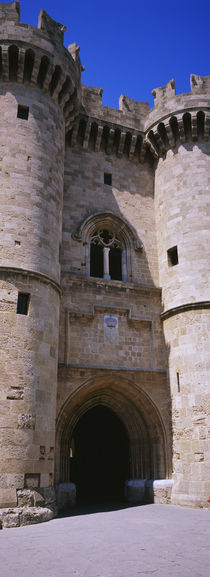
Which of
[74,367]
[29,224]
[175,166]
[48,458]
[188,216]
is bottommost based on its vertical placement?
[48,458]

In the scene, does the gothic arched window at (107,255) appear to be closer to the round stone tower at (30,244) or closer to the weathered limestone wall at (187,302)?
the weathered limestone wall at (187,302)

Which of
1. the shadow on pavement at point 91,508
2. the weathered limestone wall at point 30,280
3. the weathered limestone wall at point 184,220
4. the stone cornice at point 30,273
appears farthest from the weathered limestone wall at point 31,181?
the shadow on pavement at point 91,508

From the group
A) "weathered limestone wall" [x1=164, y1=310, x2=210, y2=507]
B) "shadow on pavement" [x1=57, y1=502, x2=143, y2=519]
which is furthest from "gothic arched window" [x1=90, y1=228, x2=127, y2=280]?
"shadow on pavement" [x1=57, y1=502, x2=143, y2=519]

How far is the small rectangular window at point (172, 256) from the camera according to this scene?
12.9 metres

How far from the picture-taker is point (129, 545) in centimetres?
622

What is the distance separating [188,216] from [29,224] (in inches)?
181

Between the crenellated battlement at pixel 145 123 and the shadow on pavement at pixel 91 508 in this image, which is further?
the crenellated battlement at pixel 145 123

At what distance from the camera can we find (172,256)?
43.0 feet

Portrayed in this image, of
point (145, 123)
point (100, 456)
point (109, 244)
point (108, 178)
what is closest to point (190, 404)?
point (109, 244)

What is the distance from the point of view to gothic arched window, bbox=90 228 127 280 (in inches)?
513

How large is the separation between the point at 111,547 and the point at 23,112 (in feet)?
30.8

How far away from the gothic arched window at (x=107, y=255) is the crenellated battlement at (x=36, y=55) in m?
3.55

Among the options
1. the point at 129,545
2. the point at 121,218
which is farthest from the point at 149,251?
the point at 129,545

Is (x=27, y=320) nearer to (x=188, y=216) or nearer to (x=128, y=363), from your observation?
(x=128, y=363)
